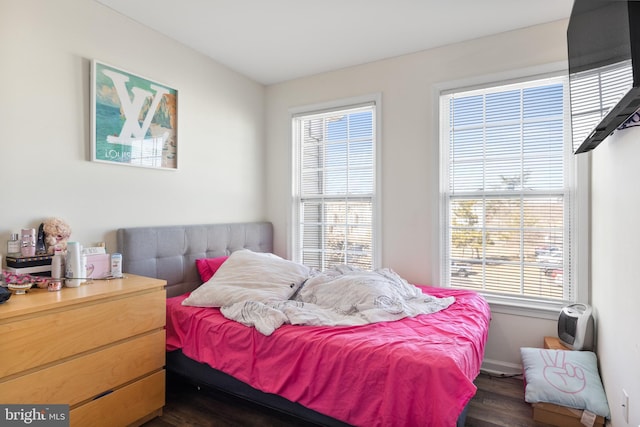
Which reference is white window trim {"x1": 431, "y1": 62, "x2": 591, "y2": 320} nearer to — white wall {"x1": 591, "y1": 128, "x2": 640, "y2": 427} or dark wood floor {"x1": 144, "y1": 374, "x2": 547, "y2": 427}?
white wall {"x1": 591, "y1": 128, "x2": 640, "y2": 427}

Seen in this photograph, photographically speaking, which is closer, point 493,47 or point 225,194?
point 493,47

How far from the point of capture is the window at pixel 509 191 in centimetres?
264

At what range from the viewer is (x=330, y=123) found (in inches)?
142

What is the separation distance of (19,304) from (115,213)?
967 mm

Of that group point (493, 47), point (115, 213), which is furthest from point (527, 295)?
point (115, 213)

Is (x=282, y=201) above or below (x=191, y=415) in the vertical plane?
above

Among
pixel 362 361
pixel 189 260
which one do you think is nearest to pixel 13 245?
pixel 189 260

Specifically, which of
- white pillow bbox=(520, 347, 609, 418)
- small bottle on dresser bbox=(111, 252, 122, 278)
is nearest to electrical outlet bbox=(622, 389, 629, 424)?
white pillow bbox=(520, 347, 609, 418)

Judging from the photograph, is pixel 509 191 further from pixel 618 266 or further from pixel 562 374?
pixel 562 374

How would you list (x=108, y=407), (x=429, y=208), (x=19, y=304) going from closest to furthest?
1. (x=19, y=304)
2. (x=108, y=407)
3. (x=429, y=208)

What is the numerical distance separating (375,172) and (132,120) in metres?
2.07

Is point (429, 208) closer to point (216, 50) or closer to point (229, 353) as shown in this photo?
point (229, 353)

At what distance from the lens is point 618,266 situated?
1688 millimetres

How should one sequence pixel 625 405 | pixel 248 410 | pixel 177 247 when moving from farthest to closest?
pixel 177 247 → pixel 248 410 → pixel 625 405
